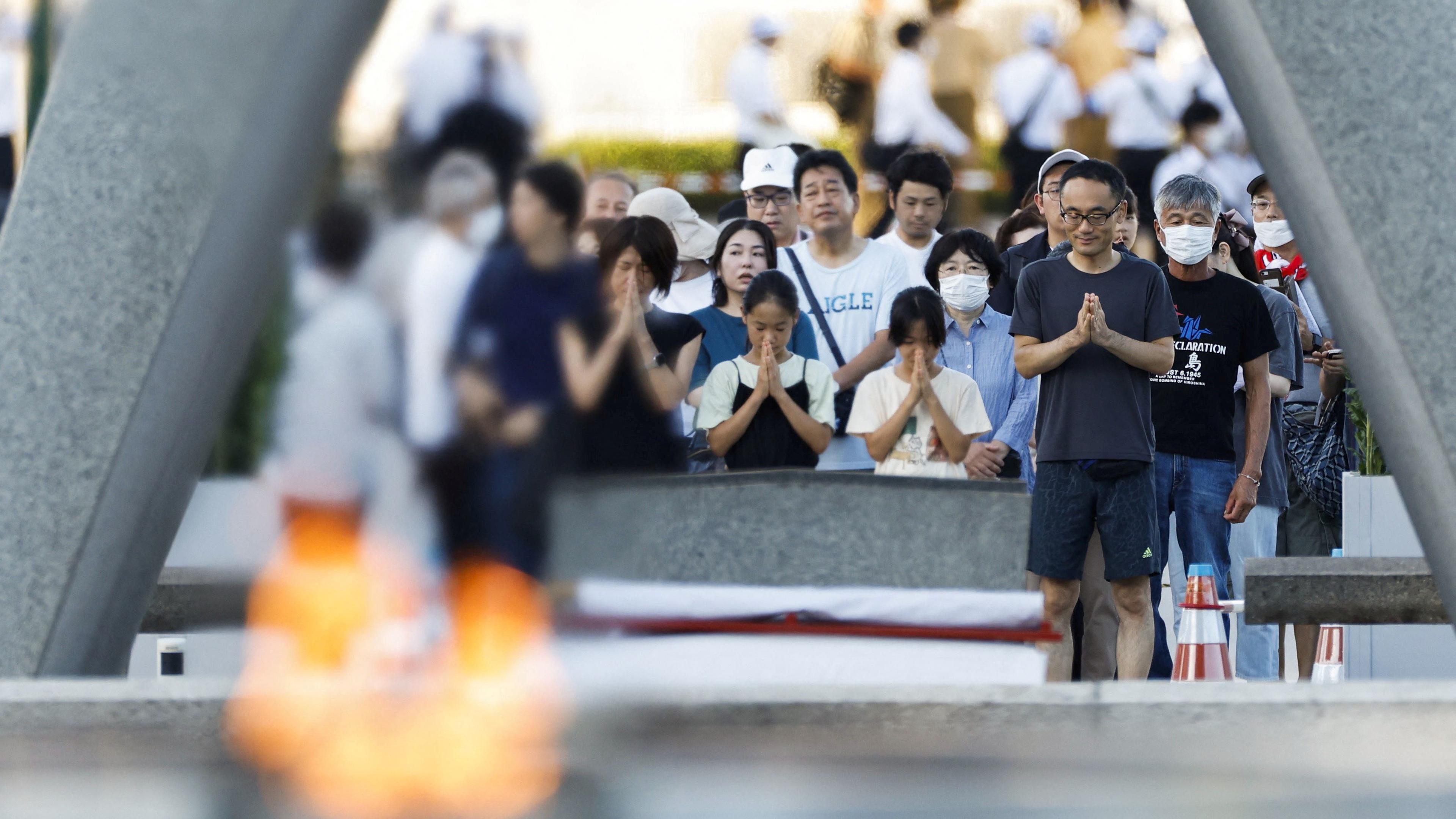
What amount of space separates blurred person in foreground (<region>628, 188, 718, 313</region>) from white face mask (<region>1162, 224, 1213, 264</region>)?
1963 millimetres

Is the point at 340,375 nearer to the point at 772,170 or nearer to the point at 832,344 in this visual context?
the point at 832,344

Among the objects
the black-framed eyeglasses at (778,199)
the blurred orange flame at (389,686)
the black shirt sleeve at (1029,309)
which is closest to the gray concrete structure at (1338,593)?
the black shirt sleeve at (1029,309)

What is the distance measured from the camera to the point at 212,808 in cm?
376

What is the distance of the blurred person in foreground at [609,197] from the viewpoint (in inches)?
301

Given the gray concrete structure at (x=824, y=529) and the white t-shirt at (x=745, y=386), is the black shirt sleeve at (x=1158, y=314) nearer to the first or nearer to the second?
the white t-shirt at (x=745, y=386)

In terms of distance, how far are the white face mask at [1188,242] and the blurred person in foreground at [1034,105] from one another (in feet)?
11.5

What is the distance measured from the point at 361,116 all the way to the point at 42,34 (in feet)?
25.4

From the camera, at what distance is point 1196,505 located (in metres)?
7.32

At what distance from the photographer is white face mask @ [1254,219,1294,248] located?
8.93 m

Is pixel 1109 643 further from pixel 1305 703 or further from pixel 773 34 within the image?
pixel 773 34

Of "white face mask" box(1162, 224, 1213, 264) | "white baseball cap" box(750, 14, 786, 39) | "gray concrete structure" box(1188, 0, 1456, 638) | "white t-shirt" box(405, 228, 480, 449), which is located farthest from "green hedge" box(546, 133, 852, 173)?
"gray concrete structure" box(1188, 0, 1456, 638)

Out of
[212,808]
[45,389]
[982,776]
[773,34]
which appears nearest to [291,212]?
→ [45,389]

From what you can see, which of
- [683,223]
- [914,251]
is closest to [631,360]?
[683,223]

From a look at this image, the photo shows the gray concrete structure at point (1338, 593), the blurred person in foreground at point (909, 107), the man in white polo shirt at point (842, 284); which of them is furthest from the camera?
the blurred person in foreground at point (909, 107)
